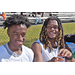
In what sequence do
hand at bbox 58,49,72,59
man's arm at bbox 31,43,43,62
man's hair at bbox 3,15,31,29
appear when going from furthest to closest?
hand at bbox 58,49,72,59 → man's arm at bbox 31,43,43,62 → man's hair at bbox 3,15,31,29

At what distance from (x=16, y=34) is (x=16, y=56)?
0.37m

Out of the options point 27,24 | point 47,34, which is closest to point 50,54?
point 47,34

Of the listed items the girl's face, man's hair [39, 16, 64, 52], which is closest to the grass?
man's hair [39, 16, 64, 52]

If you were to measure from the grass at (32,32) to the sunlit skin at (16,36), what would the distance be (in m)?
0.20

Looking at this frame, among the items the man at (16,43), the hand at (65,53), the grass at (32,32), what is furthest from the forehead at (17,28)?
the hand at (65,53)

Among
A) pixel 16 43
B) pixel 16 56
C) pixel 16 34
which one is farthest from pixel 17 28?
pixel 16 56

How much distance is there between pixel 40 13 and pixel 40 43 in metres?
Result: 0.67

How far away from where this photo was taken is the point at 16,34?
1.85 metres

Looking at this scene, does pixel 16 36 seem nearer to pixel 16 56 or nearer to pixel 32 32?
pixel 16 56

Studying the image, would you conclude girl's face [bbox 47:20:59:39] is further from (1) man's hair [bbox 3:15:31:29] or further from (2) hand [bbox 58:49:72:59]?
(1) man's hair [bbox 3:15:31:29]

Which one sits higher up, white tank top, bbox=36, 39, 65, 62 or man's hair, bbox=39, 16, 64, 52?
man's hair, bbox=39, 16, 64, 52

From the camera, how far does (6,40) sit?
Answer: 2096 mm

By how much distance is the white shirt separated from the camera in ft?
6.03

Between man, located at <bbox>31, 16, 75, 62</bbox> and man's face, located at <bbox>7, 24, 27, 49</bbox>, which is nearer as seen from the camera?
man's face, located at <bbox>7, 24, 27, 49</bbox>
